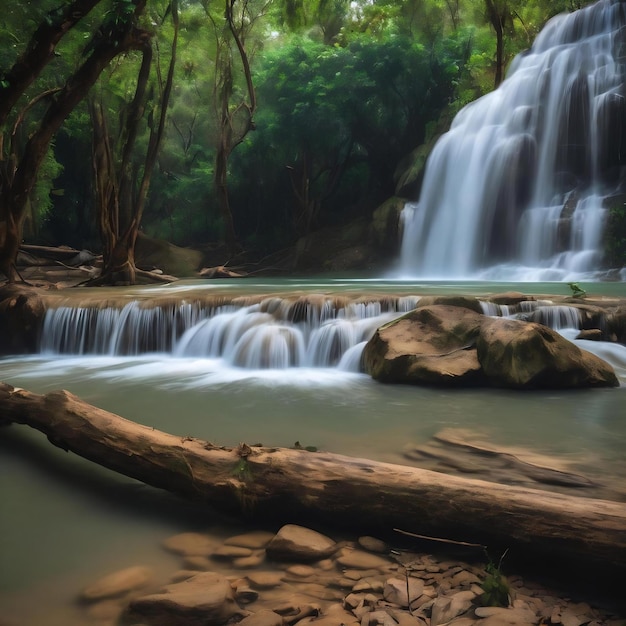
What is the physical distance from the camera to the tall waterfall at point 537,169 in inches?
609

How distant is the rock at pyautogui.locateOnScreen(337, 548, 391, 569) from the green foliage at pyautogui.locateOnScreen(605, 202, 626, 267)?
13362 mm

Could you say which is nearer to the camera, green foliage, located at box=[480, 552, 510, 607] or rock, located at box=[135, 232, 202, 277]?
green foliage, located at box=[480, 552, 510, 607]

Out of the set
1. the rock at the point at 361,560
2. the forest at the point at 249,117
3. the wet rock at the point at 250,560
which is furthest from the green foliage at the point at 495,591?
the forest at the point at 249,117

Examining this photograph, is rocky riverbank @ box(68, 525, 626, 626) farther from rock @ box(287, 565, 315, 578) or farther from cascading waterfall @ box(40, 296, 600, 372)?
cascading waterfall @ box(40, 296, 600, 372)

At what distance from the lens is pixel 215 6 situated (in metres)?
18.7

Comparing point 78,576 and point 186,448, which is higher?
point 186,448

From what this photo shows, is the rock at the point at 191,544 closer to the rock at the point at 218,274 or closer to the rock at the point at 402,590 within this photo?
the rock at the point at 402,590

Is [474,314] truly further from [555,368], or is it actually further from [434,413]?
[434,413]

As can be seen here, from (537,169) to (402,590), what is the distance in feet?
54.2

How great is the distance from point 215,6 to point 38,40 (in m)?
13.3

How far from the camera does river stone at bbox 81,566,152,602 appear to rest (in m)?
2.40

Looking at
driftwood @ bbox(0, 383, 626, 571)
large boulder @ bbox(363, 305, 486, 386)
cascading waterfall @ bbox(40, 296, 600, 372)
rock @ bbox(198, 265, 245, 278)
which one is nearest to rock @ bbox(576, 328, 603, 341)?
cascading waterfall @ bbox(40, 296, 600, 372)

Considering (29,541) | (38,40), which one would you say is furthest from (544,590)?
(38,40)

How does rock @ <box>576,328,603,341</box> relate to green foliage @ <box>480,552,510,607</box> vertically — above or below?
above
